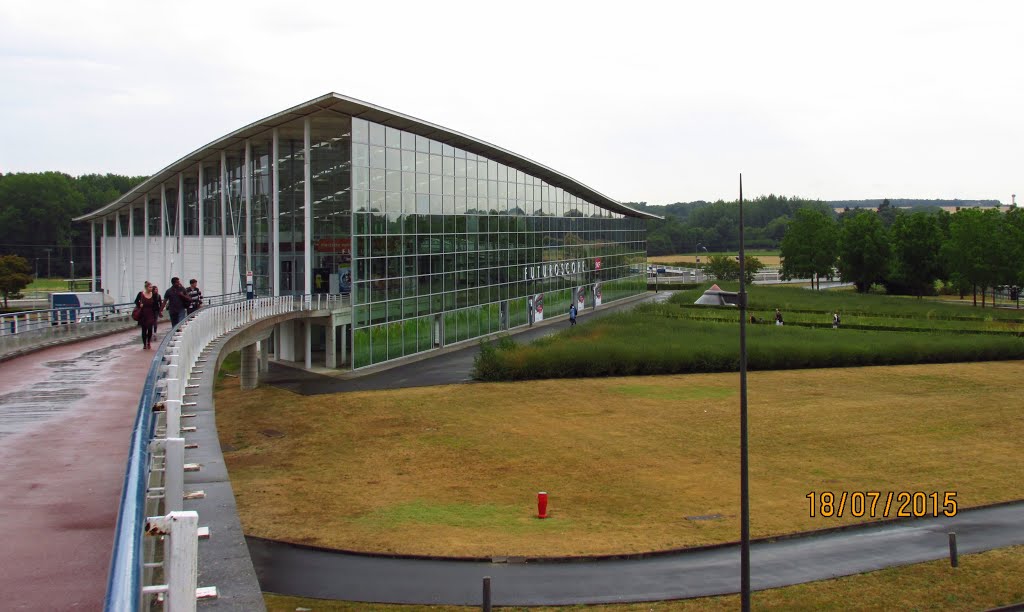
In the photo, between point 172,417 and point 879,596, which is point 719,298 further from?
point 172,417

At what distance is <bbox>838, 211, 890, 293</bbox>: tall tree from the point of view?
99625 millimetres

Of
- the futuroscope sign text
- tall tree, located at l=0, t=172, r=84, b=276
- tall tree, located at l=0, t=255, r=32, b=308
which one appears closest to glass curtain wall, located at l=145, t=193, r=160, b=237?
tall tree, located at l=0, t=255, r=32, b=308

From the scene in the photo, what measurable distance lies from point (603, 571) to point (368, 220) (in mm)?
29801

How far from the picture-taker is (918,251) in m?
91.7

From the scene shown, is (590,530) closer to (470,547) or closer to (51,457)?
(470,547)

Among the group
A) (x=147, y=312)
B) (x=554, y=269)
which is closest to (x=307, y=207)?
(x=147, y=312)

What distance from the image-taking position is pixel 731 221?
7554 inches

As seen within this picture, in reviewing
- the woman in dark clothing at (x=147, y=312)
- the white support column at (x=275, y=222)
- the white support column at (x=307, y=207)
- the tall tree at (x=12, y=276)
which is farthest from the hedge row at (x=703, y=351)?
the tall tree at (x=12, y=276)

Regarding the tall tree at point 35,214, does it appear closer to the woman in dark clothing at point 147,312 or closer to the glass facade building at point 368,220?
the glass facade building at point 368,220

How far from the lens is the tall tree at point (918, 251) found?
299ft

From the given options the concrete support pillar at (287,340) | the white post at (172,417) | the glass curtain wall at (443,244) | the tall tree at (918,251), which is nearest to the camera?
the white post at (172,417)

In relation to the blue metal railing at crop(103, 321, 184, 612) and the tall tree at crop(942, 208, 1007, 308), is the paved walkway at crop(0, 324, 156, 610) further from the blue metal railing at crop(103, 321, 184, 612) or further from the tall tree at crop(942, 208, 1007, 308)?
the tall tree at crop(942, 208, 1007, 308)
